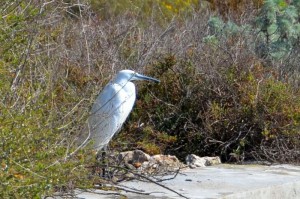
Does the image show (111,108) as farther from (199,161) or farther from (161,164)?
(199,161)

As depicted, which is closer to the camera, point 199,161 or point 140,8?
point 199,161

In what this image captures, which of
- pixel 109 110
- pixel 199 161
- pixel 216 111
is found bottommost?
pixel 199 161

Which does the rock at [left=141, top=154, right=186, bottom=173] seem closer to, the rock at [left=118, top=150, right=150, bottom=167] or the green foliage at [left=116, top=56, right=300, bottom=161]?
the rock at [left=118, top=150, right=150, bottom=167]

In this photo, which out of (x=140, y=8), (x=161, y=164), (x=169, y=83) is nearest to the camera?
(x=161, y=164)

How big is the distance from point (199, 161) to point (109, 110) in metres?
1.38

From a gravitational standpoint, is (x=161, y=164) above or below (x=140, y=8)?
below

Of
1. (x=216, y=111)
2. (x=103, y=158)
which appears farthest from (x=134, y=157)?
(x=216, y=111)

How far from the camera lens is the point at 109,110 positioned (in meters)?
7.92

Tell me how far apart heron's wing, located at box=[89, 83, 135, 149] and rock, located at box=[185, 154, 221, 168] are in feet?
3.16

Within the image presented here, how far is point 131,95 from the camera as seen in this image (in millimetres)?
8367

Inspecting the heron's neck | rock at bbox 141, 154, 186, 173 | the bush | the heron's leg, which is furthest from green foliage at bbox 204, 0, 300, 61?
the heron's leg

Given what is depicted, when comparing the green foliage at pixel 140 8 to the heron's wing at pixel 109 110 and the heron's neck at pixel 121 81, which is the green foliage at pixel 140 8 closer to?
the heron's neck at pixel 121 81

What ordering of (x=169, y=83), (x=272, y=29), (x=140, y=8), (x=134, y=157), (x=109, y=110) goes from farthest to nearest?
1. (x=140, y=8)
2. (x=272, y=29)
3. (x=169, y=83)
4. (x=134, y=157)
5. (x=109, y=110)

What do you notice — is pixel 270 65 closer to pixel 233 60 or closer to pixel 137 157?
pixel 233 60
